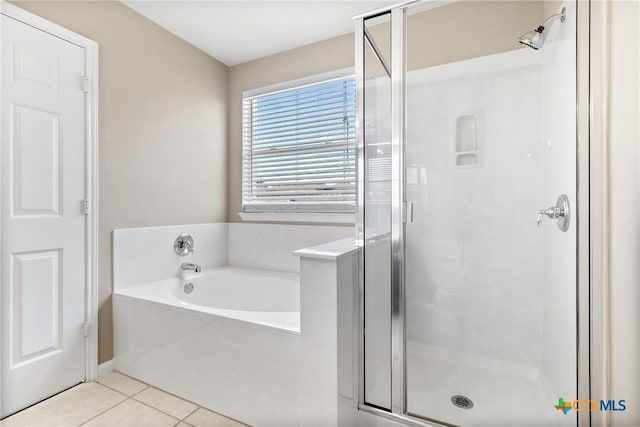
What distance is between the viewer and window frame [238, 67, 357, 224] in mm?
2490

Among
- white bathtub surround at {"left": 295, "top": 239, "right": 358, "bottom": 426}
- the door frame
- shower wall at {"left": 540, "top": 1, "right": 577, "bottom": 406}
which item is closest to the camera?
shower wall at {"left": 540, "top": 1, "right": 577, "bottom": 406}

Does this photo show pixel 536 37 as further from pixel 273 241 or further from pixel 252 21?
pixel 273 241

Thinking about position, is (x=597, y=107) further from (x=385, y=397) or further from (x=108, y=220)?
(x=108, y=220)

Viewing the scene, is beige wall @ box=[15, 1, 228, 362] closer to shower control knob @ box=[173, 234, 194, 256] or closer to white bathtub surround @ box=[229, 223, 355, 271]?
shower control knob @ box=[173, 234, 194, 256]

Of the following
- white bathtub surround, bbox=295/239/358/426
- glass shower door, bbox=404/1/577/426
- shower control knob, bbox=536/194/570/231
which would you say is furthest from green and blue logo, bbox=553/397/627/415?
white bathtub surround, bbox=295/239/358/426

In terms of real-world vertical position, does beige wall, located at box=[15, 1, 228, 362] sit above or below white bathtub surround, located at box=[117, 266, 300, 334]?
above

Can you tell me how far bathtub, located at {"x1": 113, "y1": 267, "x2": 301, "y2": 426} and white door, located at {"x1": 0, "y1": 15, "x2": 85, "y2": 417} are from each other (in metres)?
0.30

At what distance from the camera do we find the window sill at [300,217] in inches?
97.5

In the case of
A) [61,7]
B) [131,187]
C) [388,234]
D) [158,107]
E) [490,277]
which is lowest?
[490,277]

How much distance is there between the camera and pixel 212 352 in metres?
1.65

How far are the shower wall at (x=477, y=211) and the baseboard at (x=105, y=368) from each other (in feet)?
6.00

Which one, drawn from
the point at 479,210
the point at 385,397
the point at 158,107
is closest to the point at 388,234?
the point at 479,210

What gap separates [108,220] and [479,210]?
2161 mm

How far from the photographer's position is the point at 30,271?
5.57ft
